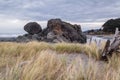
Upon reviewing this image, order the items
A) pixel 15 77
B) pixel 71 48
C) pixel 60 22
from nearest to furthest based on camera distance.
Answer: pixel 15 77, pixel 71 48, pixel 60 22

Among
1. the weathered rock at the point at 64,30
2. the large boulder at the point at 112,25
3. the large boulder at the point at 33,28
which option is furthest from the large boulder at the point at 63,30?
the large boulder at the point at 33,28

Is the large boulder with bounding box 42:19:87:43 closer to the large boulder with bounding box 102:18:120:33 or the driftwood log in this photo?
the large boulder with bounding box 102:18:120:33

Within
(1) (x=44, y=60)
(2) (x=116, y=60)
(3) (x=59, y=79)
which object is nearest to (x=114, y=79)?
(3) (x=59, y=79)

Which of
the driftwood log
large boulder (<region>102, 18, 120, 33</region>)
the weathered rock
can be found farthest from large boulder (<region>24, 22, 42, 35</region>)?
the driftwood log

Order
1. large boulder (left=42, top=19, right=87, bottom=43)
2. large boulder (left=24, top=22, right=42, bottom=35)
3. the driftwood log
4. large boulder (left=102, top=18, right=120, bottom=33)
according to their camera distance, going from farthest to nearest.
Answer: large boulder (left=24, top=22, right=42, bottom=35), large boulder (left=102, top=18, right=120, bottom=33), large boulder (left=42, top=19, right=87, bottom=43), the driftwood log

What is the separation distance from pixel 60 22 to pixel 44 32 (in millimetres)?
3568

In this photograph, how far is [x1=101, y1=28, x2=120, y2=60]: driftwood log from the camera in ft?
33.1

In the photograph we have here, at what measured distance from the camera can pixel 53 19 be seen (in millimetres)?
42781

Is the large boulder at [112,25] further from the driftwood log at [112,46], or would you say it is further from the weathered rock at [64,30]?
the driftwood log at [112,46]

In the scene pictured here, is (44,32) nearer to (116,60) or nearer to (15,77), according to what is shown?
(116,60)

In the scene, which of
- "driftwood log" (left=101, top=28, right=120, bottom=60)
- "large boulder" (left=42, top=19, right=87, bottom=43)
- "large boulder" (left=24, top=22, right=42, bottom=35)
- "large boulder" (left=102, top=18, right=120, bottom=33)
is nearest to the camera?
"driftwood log" (left=101, top=28, right=120, bottom=60)

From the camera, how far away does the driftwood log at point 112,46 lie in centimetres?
1008

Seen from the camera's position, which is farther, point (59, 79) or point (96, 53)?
point (96, 53)

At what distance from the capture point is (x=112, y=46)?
1017cm
